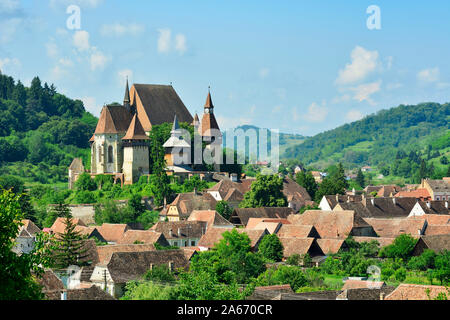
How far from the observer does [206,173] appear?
70.9 m

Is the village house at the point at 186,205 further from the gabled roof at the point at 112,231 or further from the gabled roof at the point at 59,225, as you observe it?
the gabled roof at the point at 59,225

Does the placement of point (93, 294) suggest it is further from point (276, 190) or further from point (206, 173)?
point (206, 173)

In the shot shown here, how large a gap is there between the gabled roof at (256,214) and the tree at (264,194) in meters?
2.06

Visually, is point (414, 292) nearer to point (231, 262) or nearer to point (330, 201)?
point (231, 262)

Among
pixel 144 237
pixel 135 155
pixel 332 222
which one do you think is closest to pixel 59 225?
pixel 144 237

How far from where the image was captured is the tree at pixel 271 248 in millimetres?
46000

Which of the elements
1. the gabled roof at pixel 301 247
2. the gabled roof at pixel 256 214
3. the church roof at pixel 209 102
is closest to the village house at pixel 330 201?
the gabled roof at pixel 256 214

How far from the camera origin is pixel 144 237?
5003 cm

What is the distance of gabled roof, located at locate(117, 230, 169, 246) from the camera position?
49.1 meters

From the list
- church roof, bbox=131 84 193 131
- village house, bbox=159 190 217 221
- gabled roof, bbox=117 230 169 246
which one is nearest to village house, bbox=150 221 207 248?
gabled roof, bbox=117 230 169 246

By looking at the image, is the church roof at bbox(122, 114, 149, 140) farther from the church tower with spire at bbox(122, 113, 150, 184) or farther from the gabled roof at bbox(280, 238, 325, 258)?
the gabled roof at bbox(280, 238, 325, 258)

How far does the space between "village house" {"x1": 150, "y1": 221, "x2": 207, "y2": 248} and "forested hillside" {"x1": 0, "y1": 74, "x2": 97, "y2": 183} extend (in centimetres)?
4674
